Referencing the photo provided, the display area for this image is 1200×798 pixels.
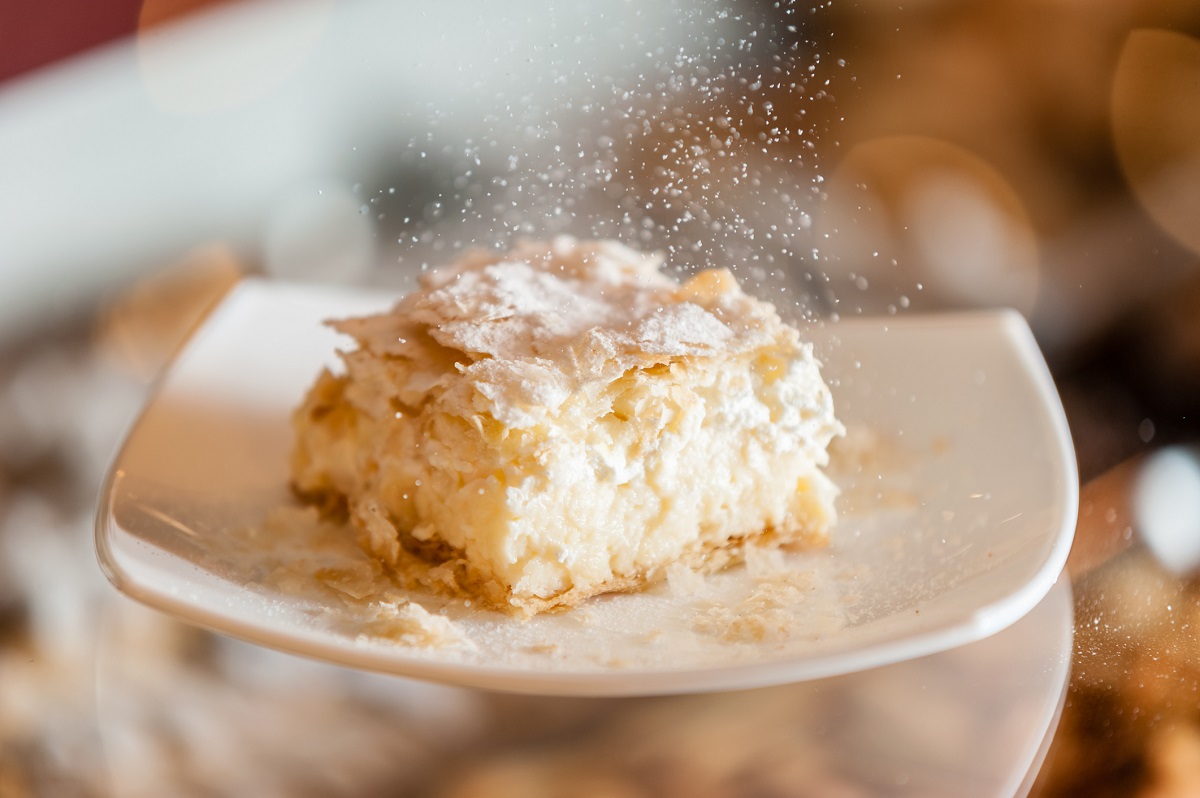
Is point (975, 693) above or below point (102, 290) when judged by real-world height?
below

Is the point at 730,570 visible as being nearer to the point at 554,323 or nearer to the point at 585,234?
the point at 554,323

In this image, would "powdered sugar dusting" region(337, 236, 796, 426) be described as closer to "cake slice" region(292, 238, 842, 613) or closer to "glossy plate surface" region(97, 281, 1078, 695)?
"cake slice" region(292, 238, 842, 613)

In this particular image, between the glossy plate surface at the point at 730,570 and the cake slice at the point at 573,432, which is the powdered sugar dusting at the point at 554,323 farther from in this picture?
the glossy plate surface at the point at 730,570

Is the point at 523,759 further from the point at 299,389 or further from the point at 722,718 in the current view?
the point at 299,389

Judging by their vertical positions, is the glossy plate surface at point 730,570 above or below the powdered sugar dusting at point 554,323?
below

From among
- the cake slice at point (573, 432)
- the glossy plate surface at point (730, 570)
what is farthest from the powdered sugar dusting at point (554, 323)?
the glossy plate surface at point (730, 570)

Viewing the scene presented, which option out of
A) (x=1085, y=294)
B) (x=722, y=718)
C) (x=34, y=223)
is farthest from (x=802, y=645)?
(x=34, y=223)
